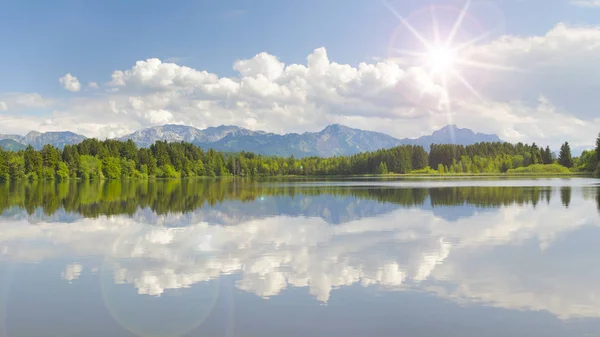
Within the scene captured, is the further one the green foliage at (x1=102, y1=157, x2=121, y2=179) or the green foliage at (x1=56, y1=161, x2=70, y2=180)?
the green foliage at (x1=102, y1=157, x2=121, y2=179)

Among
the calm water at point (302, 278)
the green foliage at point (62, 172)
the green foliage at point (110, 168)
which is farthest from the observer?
the green foliage at point (110, 168)

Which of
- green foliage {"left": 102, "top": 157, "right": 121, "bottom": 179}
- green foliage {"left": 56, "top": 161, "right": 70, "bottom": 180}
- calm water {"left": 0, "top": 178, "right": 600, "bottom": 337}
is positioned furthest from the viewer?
green foliage {"left": 102, "top": 157, "right": 121, "bottom": 179}

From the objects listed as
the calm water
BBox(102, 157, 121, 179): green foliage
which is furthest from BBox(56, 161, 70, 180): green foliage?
the calm water

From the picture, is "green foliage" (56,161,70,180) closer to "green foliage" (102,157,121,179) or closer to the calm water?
"green foliage" (102,157,121,179)

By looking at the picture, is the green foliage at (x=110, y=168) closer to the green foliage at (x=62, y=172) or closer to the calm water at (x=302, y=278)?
the green foliage at (x=62, y=172)

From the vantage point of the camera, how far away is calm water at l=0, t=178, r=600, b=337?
43.1 feet

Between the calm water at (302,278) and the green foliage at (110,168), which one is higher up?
the green foliage at (110,168)

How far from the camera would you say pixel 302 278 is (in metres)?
18.1

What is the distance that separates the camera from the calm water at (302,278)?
43.1 feet

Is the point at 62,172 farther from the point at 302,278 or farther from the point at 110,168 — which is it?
the point at 302,278

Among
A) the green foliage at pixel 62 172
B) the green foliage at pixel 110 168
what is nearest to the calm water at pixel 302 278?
the green foliage at pixel 62 172

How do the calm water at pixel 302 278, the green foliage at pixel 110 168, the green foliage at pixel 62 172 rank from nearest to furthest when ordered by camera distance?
1. the calm water at pixel 302 278
2. the green foliage at pixel 62 172
3. the green foliage at pixel 110 168

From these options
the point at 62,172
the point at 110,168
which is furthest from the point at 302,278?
the point at 110,168

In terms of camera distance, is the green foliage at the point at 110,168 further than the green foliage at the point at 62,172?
Yes
